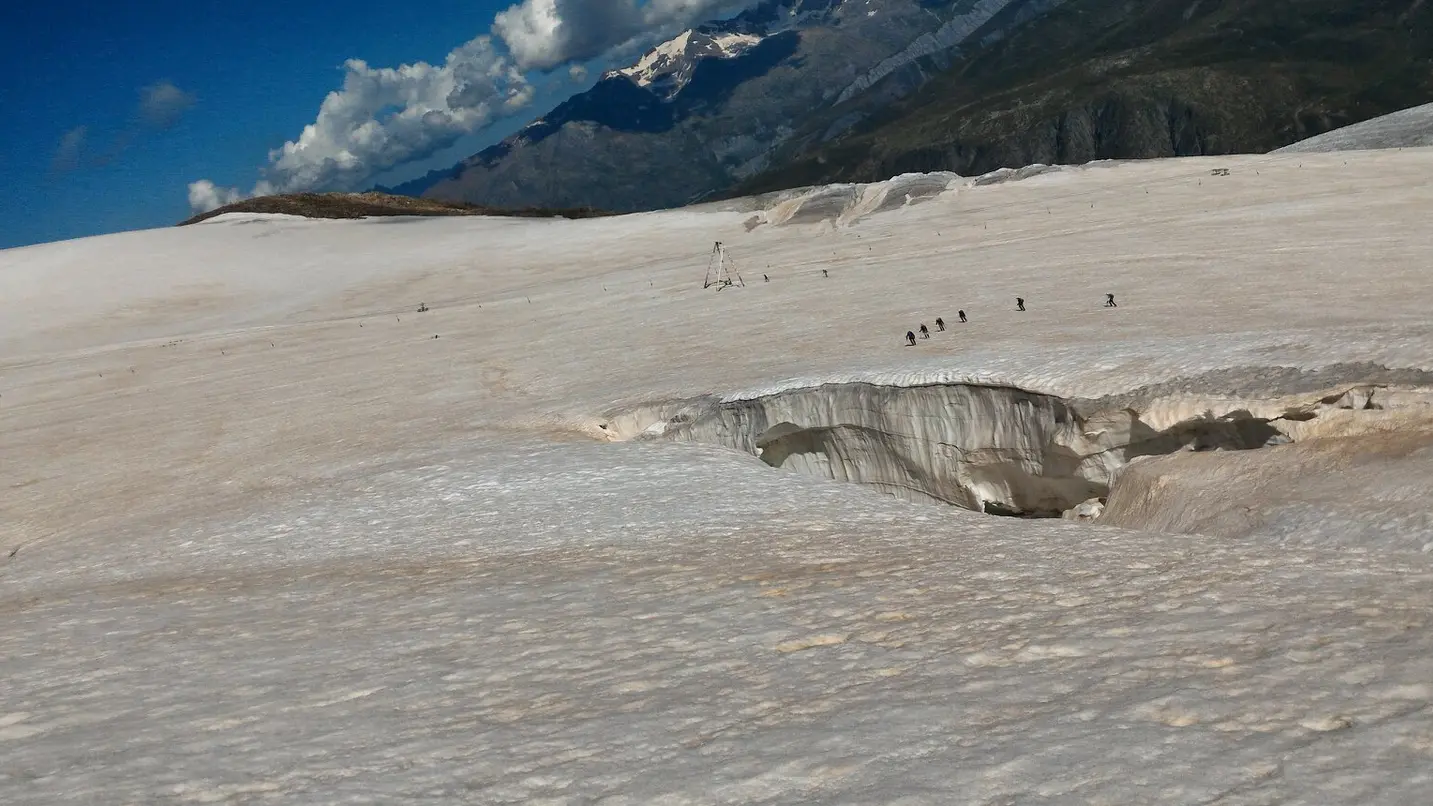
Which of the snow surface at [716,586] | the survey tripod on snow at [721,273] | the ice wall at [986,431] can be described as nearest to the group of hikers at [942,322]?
the snow surface at [716,586]

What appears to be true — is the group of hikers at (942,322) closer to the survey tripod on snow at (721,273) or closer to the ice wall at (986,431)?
the ice wall at (986,431)

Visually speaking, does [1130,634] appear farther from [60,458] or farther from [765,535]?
[60,458]

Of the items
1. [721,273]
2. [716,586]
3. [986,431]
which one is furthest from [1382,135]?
[716,586]

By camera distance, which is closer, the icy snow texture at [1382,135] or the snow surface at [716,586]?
the snow surface at [716,586]

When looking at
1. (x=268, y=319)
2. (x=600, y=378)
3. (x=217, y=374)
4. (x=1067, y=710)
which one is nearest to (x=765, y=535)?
(x=1067, y=710)

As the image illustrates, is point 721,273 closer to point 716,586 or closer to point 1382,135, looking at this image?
point 716,586

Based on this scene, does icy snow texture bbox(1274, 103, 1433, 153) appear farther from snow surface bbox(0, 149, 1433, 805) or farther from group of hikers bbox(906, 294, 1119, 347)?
group of hikers bbox(906, 294, 1119, 347)
